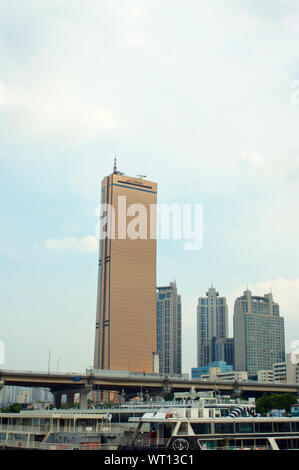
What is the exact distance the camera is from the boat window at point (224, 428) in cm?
4391

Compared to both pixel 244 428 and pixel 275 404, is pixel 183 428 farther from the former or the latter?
pixel 275 404

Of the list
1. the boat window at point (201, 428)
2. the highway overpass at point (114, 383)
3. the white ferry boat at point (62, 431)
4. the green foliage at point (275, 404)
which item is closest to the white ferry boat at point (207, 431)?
the boat window at point (201, 428)

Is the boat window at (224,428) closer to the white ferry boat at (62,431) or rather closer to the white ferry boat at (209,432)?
the white ferry boat at (209,432)

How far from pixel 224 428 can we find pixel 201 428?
2064 millimetres

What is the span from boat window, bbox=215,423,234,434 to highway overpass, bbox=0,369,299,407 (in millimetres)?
102336

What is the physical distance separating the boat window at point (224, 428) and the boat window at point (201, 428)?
30.4 inches

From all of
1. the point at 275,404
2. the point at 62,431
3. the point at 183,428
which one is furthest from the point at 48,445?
the point at 275,404

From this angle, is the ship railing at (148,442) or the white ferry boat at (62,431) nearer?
the ship railing at (148,442)
